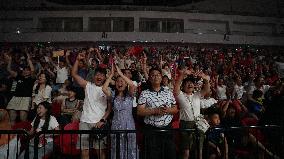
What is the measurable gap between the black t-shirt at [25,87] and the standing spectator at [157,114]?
4.35 m

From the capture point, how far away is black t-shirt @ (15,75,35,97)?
338 inches

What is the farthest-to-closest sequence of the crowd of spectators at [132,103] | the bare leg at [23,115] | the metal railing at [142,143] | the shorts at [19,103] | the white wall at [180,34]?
1. the white wall at [180,34]
2. the shorts at [19,103]
3. the bare leg at [23,115]
4. the crowd of spectators at [132,103]
5. the metal railing at [142,143]

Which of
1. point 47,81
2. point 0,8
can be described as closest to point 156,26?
point 0,8

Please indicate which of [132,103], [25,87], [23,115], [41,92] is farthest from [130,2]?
[132,103]

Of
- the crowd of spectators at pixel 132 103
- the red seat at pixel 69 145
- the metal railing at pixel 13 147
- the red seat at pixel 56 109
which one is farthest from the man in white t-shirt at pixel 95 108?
the red seat at pixel 56 109

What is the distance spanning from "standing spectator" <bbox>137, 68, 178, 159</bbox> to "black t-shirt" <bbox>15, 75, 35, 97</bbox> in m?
4.35

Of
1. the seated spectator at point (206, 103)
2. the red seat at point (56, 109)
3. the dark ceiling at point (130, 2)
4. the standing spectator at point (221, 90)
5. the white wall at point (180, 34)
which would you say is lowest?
the red seat at point (56, 109)

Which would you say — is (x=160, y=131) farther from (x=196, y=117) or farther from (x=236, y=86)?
(x=236, y=86)

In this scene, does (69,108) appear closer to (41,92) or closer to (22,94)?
(41,92)

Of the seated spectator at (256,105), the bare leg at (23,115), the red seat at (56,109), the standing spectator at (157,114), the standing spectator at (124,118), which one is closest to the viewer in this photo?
the standing spectator at (157,114)

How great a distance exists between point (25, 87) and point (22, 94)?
20cm

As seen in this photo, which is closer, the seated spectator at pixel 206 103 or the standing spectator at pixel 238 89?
the seated spectator at pixel 206 103

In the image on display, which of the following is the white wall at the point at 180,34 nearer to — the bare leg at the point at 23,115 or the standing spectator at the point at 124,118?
the bare leg at the point at 23,115

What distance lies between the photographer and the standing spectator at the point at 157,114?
495 centimetres
